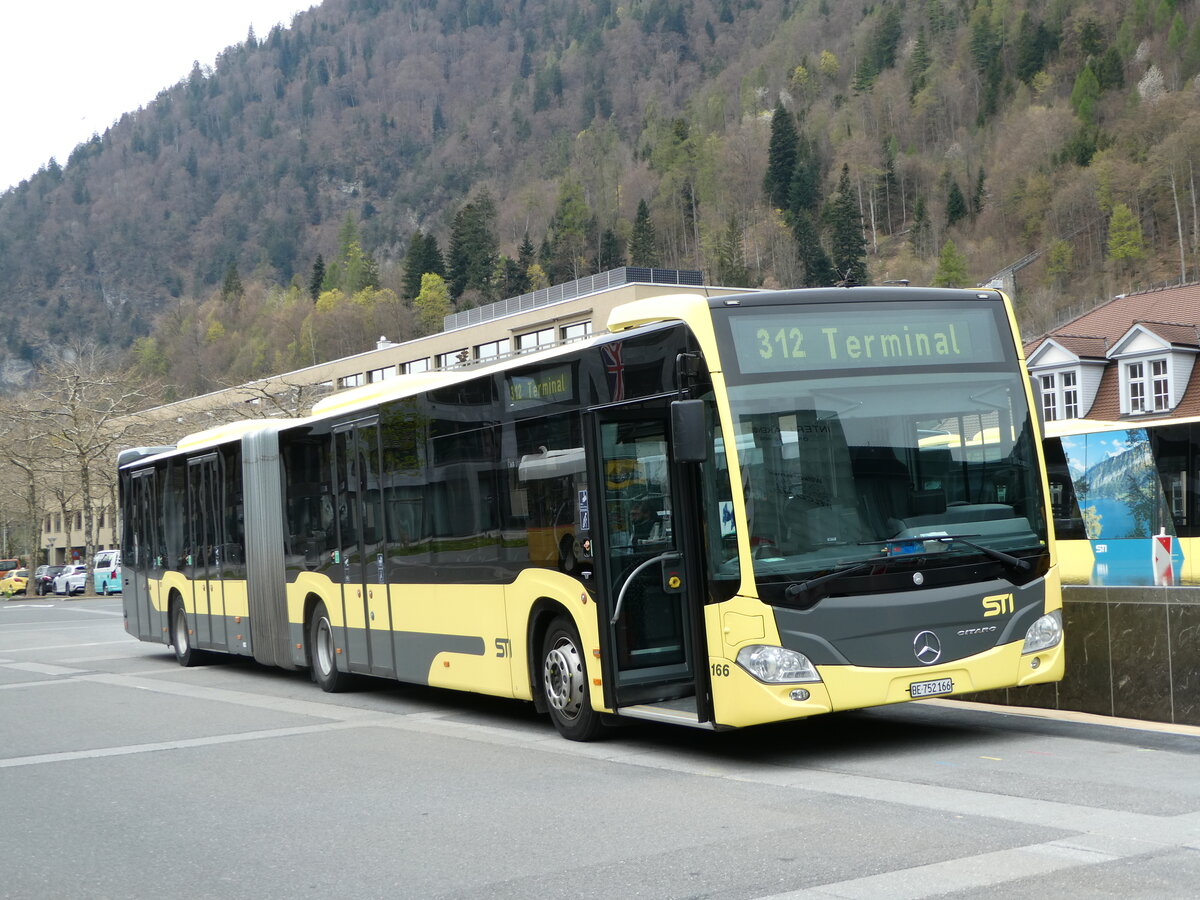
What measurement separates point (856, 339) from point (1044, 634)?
239 centimetres

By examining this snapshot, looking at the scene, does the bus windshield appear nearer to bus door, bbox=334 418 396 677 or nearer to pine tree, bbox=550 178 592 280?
bus door, bbox=334 418 396 677

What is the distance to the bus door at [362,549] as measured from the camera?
14094mm

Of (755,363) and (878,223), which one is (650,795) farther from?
(878,223)

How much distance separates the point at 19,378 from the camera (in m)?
197

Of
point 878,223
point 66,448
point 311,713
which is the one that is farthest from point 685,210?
point 311,713

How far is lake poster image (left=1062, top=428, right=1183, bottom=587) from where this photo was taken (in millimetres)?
23312

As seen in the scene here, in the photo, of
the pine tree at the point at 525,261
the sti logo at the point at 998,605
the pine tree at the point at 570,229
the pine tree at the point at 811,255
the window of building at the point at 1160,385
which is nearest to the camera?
the sti logo at the point at 998,605

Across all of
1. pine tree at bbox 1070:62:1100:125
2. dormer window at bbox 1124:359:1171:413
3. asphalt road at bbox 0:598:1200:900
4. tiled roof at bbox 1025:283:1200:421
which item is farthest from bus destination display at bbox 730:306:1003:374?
pine tree at bbox 1070:62:1100:125

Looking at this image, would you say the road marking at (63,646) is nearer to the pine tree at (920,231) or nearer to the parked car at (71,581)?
the parked car at (71,581)

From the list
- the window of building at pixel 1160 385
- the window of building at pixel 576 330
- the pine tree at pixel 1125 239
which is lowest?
the window of building at pixel 1160 385

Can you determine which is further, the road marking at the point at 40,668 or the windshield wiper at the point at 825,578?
the road marking at the point at 40,668

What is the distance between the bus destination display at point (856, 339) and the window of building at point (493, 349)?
66455 millimetres

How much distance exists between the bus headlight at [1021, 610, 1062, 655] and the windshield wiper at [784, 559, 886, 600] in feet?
4.36

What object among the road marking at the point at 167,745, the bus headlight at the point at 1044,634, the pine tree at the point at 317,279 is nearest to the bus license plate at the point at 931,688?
the bus headlight at the point at 1044,634
